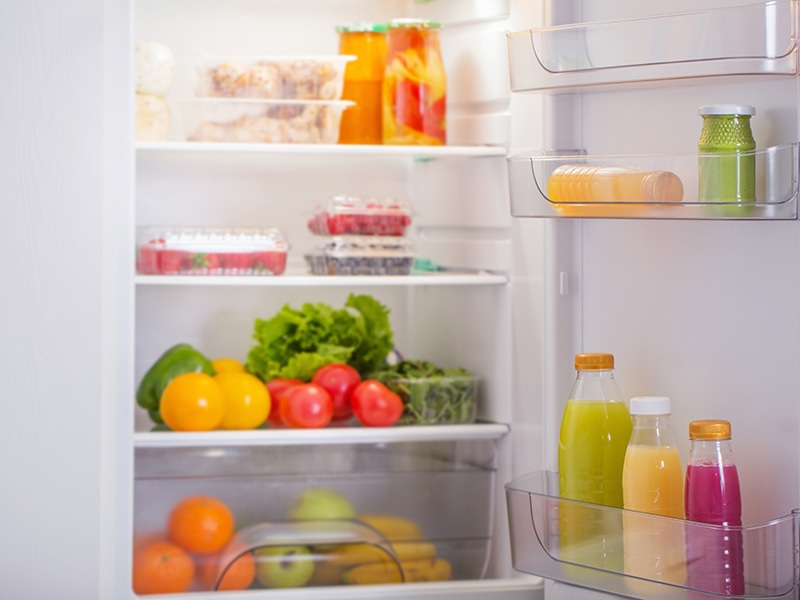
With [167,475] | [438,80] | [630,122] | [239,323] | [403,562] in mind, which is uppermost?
[438,80]

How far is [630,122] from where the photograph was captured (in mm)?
1551

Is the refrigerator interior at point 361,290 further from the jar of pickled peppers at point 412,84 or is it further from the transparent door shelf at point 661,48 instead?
the transparent door shelf at point 661,48

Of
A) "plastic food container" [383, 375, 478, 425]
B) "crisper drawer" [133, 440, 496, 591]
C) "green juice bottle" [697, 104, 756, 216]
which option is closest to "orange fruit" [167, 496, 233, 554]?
"crisper drawer" [133, 440, 496, 591]

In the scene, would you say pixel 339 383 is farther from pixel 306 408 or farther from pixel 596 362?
pixel 596 362

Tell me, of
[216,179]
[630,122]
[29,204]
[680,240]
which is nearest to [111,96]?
[29,204]

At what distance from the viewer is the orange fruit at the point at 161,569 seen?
1.87 m

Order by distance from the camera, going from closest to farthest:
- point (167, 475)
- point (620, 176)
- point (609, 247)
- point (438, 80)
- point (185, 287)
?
point (620, 176) → point (609, 247) → point (167, 475) → point (438, 80) → point (185, 287)

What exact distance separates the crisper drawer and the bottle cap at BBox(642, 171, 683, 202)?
88 cm

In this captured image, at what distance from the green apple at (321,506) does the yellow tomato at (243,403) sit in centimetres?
17

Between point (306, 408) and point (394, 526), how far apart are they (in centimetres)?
30

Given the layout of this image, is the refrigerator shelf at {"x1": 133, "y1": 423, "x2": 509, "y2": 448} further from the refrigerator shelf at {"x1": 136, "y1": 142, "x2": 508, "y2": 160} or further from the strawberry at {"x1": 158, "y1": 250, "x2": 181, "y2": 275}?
the refrigerator shelf at {"x1": 136, "y1": 142, "x2": 508, "y2": 160}

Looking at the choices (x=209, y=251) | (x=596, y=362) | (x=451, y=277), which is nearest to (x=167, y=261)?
(x=209, y=251)

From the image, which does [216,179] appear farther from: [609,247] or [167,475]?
[609,247]

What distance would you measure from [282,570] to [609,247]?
859mm
